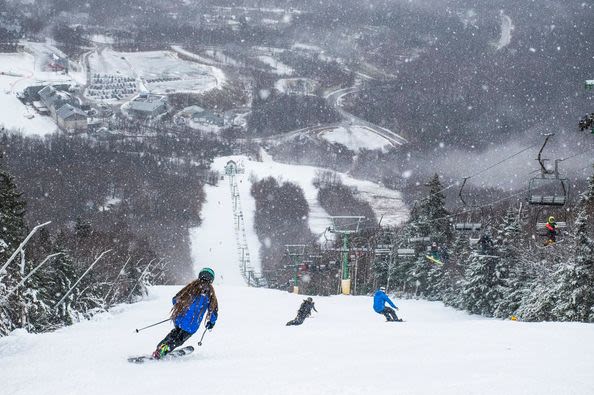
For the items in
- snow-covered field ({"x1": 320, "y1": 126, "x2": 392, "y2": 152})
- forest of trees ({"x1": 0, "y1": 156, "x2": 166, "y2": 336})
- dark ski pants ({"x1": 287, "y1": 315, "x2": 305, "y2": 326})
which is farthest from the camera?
snow-covered field ({"x1": 320, "y1": 126, "x2": 392, "y2": 152})

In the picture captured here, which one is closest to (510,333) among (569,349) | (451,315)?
(569,349)

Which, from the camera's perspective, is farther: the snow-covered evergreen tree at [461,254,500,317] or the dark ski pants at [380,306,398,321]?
the snow-covered evergreen tree at [461,254,500,317]

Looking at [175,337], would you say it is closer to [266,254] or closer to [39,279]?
[39,279]

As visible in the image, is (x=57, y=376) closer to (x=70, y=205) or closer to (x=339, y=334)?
(x=339, y=334)

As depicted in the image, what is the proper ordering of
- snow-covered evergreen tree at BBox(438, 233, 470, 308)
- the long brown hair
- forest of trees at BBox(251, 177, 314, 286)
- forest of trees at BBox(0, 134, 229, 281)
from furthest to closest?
forest of trees at BBox(0, 134, 229, 281), forest of trees at BBox(251, 177, 314, 286), snow-covered evergreen tree at BBox(438, 233, 470, 308), the long brown hair

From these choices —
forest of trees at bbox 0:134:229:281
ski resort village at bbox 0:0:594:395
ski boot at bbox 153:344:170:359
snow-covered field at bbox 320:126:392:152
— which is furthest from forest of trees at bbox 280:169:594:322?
snow-covered field at bbox 320:126:392:152

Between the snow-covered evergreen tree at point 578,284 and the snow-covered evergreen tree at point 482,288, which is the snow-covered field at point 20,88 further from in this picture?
the snow-covered evergreen tree at point 578,284

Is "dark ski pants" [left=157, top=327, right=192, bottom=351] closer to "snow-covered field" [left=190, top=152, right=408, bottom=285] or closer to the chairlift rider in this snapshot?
the chairlift rider
